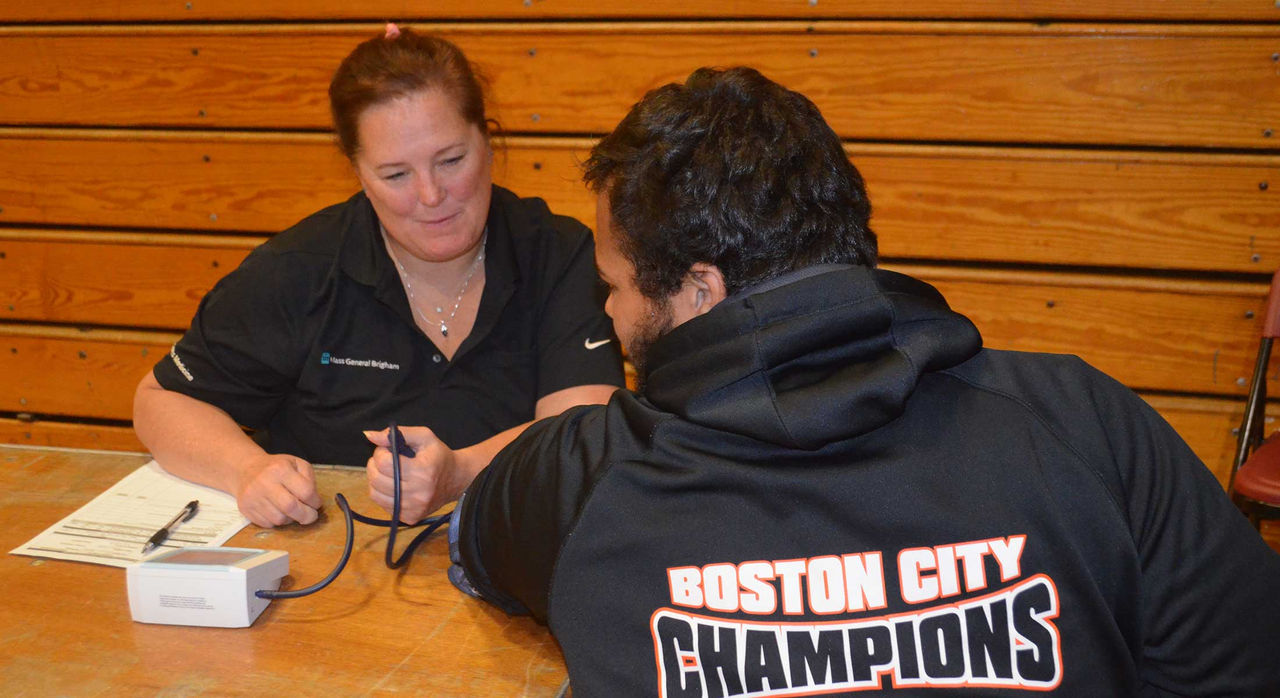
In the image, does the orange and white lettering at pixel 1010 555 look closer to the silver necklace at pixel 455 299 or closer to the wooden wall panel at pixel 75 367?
the silver necklace at pixel 455 299

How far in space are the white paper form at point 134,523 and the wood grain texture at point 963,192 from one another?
4.02 feet

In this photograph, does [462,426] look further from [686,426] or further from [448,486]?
[686,426]

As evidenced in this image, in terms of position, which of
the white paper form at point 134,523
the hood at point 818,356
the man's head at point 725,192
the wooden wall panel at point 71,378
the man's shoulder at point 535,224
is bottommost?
the wooden wall panel at point 71,378

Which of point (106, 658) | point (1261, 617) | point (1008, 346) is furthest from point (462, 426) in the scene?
point (1008, 346)

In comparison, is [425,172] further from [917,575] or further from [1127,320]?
[1127,320]

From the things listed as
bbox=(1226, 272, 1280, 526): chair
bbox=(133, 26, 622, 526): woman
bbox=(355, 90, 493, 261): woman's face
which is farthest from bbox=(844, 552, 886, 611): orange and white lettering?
bbox=(1226, 272, 1280, 526): chair

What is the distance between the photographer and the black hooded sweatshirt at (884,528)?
89 cm

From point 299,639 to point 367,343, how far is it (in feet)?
2.56

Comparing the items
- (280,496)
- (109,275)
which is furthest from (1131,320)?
(109,275)

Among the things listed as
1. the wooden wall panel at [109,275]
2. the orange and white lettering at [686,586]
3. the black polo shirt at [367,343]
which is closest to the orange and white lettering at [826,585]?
the orange and white lettering at [686,586]

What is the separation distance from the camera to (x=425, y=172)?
5.75ft

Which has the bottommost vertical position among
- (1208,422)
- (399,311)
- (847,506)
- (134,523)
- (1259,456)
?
(1208,422)

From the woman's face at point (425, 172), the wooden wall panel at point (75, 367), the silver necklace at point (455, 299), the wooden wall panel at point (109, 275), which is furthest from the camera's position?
the wooden wall panel at point (75, 367)

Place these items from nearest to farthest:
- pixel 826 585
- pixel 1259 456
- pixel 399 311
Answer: pixel 826 585 < pixel 399 311 < pixel 1259 456
